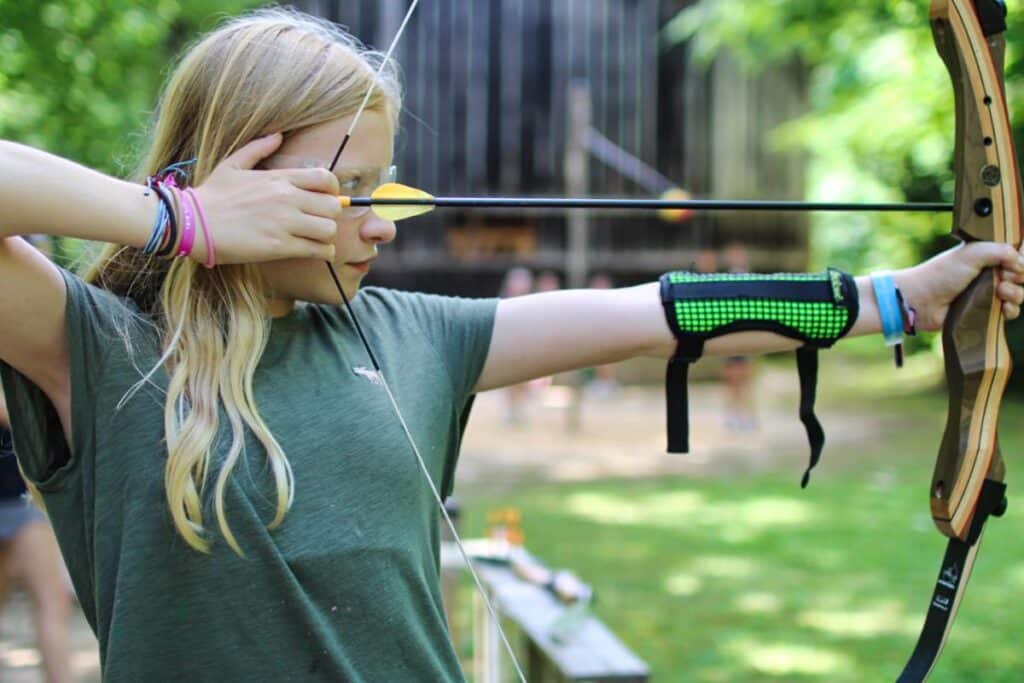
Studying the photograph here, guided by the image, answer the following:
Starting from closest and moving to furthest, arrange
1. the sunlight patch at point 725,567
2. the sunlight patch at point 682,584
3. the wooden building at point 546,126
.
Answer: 1. the sunlight patch at point 682,584
2. the sunlight patch at point 725,567
3. the wooden building at point 546,126

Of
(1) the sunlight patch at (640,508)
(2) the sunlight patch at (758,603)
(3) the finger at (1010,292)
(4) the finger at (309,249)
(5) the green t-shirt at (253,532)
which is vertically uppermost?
(4) the finger at (309,249)

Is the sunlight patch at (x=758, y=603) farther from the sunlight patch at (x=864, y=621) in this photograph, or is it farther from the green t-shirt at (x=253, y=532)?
the green t-shirt at (x=253, y=532)

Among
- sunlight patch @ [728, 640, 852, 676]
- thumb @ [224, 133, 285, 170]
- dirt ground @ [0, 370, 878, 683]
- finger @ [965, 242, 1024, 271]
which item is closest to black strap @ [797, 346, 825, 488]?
finger @ [965, 242, 1024, 271]

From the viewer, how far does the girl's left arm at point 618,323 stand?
66.7 inches

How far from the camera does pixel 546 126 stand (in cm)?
1522

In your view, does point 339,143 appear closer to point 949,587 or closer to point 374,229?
point 374,229

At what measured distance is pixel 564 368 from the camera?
1.74 meters

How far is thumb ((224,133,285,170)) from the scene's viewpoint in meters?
1.50

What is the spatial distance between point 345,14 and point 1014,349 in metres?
8.73

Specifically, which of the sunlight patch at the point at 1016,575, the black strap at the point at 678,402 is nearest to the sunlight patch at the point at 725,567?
the sunlight patch at the point at 1016,575

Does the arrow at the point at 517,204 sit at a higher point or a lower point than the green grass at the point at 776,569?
higher

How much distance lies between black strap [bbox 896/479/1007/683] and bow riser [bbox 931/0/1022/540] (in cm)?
2

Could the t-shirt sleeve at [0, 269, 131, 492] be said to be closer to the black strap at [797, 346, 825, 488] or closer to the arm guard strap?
the arm guard strap

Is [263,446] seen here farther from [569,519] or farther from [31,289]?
[569,519]
